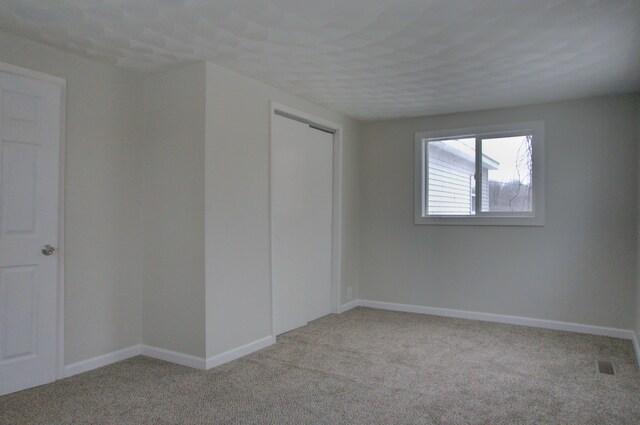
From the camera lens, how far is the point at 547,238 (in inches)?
174

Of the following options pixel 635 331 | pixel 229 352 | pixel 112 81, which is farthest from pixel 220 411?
pixel 635 331

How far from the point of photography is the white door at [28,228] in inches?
111

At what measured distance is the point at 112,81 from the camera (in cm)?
344

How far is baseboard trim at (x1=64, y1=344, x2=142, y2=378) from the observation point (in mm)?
3140

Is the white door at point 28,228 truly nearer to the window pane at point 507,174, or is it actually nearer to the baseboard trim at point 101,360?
the baseboard trim at point 101,360

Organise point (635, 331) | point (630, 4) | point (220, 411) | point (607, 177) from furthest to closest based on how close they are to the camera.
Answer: point (607, 177) → point (635, 331) → point (220, 411) → point (630, 4)

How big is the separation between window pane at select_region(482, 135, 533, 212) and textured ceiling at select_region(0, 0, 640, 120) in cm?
81

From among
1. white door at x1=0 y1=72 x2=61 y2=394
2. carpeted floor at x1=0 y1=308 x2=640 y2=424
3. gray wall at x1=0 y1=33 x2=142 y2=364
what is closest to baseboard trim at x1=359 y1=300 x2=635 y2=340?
carpeted floor at x1=0 y1=308 x2=640 y2=424

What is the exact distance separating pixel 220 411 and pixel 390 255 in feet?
10.3

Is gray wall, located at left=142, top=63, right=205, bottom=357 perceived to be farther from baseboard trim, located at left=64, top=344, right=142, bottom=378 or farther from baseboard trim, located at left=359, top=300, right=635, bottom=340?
baseboard trim, located at left=359, top=300, right=635, bottom=340

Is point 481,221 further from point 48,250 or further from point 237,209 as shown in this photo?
point 48,250

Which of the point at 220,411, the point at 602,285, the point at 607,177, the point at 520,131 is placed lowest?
the point at 220,411

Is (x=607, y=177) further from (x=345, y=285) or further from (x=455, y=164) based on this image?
(x=345, y=285)

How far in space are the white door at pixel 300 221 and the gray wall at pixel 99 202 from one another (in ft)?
3.81
